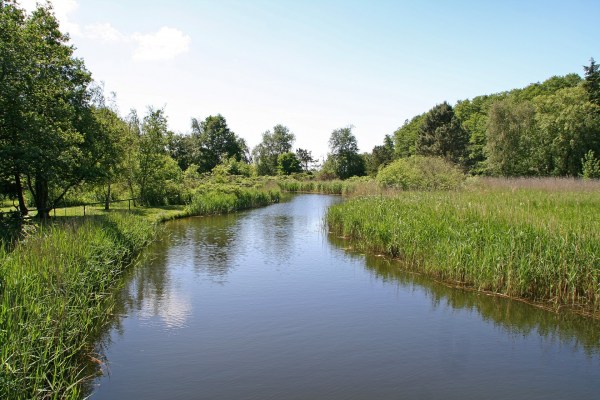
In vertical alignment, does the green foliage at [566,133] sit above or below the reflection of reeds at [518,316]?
above

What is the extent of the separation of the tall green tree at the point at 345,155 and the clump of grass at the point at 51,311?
5867 centimetres

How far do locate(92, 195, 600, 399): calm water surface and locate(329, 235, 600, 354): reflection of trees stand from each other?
26mm

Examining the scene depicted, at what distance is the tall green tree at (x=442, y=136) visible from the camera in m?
54.6

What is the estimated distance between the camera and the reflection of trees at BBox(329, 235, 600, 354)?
816 centimetres

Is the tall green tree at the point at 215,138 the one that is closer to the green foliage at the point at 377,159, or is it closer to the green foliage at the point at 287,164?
the green foliage at the point at 287,164

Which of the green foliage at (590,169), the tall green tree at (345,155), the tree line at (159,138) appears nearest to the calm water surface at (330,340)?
the tree line at (159,138)

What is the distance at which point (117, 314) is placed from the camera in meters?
9.16

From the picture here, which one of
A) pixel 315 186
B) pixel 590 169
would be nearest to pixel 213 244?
pixel 590 169

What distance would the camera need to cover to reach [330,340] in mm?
8008

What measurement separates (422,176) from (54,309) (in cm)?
2526

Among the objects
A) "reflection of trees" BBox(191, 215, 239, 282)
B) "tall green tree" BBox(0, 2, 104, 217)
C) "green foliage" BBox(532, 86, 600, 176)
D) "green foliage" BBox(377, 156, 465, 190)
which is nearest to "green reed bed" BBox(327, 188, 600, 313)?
"reflection of trees" BBox(191, 215, 239, 282)

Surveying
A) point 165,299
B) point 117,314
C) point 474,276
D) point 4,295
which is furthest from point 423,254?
point 4,295

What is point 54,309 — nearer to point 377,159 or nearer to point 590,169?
point 590,169

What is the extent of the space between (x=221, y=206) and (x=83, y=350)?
2280 cm
